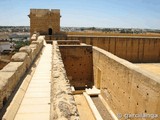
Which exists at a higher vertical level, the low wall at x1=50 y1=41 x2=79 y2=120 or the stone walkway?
the low wall at x1=50 y1=41 x2=79 y2=120

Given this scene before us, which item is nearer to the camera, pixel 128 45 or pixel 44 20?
pixel 128 45

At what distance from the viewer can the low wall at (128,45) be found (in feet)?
68.8

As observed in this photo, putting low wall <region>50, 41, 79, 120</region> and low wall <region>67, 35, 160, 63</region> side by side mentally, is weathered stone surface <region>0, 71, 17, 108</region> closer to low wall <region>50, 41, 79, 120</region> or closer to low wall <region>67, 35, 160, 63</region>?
low wall <region>50, 41, 79, 120</region>

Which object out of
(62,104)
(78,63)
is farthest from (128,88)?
(78,63)

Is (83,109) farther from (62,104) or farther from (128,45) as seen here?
(128,45)

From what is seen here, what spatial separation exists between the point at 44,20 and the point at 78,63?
1007 cm

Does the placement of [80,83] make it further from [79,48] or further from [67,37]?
[67,37]

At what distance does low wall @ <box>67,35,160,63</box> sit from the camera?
21.0m

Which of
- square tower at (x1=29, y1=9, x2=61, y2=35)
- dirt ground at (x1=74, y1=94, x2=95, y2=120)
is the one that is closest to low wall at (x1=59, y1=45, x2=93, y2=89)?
dirt ground at (x1=74, y1=94, x2=95, y2=120)

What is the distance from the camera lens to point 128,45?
21.2 meters

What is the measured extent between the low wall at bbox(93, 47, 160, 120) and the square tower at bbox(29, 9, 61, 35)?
516 inches

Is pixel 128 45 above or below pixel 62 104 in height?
above

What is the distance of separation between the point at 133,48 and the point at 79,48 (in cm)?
902

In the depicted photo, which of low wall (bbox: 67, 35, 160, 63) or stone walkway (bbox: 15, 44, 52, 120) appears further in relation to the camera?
low wall (bbox: 67, 35, 160, 63)
